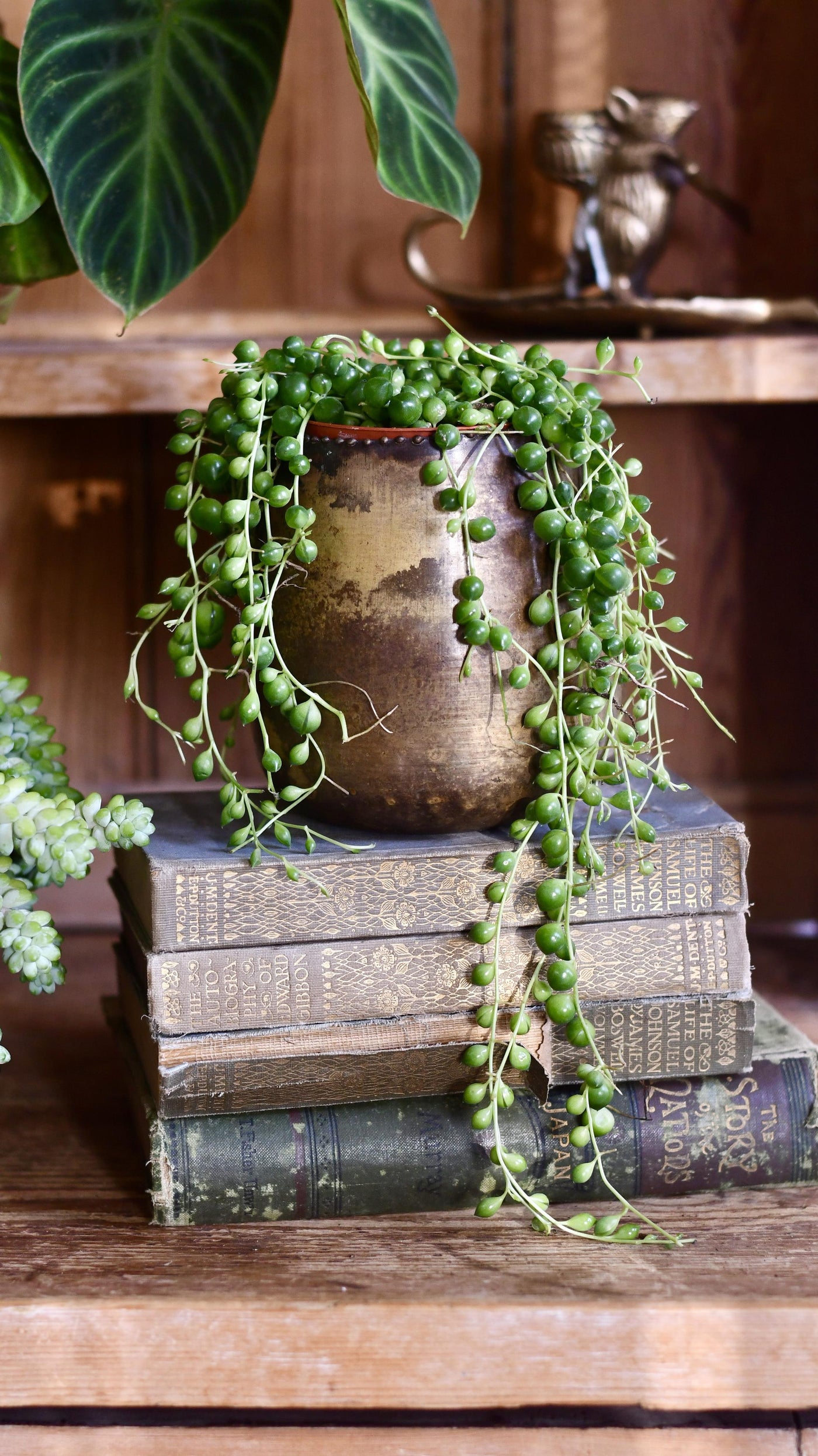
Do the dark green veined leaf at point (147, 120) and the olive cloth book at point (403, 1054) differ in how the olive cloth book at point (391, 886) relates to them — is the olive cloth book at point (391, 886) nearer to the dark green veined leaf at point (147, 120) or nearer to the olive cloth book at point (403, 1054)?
the olive cloth book at point (403, 1054)

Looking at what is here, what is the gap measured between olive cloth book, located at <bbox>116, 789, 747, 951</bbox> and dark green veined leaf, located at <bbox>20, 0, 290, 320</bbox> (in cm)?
37

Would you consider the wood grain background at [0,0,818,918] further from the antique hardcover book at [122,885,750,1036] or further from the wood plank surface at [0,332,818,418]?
the antique hardcover book at [122,885,750,1036]

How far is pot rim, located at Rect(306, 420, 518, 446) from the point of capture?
2.24 feet

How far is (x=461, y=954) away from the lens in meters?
0.71

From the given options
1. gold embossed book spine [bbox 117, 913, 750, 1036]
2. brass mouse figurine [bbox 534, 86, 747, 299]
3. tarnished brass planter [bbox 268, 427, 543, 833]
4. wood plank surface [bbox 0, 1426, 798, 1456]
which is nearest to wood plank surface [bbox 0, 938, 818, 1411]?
wood plank surface [bbox 0, 1426, 798, 1456]

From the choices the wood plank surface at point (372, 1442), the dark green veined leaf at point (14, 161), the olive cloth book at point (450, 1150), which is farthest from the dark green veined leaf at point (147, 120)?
the wood plank surface at point (372, 1442)

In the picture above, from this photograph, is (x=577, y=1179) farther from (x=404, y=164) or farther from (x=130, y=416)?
(x=130, y=416)

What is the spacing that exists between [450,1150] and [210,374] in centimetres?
58

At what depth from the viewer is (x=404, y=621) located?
689 millimetres

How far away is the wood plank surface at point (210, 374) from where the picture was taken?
97 centimetres

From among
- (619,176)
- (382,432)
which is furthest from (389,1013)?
(619,176)

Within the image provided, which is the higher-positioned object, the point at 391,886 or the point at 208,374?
the point at 208,374

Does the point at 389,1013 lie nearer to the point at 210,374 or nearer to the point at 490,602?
the point at 490,602

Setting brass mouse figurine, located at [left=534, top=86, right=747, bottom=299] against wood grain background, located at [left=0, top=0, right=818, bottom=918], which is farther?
wood grain background, located at [left=0, top=0, right=818, bottom=918]
